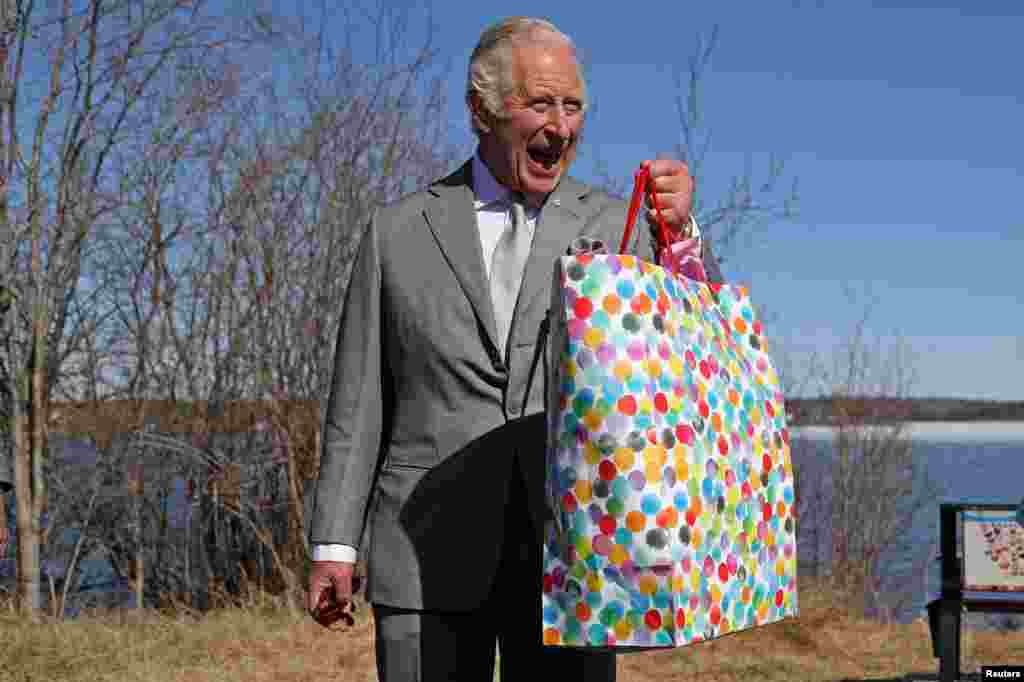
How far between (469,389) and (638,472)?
1.48 feet

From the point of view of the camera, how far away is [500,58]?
2.06 metres

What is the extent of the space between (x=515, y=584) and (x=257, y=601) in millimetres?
5473

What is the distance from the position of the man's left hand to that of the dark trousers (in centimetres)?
47

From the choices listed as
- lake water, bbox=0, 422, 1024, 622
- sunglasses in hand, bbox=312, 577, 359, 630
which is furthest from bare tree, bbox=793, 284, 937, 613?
sunglasses in hand, bbox=312, 577, 359, 630

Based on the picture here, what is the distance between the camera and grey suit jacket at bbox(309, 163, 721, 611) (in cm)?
198

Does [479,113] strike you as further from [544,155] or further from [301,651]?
[301,651]

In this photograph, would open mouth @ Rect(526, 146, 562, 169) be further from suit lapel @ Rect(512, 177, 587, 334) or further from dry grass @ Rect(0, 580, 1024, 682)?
dry grass @ Rect(0, 580, 1024, 682)

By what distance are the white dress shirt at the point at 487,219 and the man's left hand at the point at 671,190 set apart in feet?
0.28

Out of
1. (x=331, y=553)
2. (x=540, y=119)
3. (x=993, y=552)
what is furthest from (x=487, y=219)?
(x=993, y=552)

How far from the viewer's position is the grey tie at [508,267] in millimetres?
2016

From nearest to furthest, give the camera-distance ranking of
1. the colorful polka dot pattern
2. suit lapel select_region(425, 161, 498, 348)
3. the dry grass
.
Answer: the colorful polka dot pattern → suit lapel select_region(425, 161, 498, 348) → the dry grass

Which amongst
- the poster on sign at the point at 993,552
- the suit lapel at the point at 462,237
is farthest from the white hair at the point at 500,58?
the poster on sign at the point at 993,552

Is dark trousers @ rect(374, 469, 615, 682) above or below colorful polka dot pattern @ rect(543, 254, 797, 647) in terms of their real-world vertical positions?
below

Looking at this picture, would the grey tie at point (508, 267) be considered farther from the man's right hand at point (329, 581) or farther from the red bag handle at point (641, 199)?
the man's right hand at point (329, 581)
